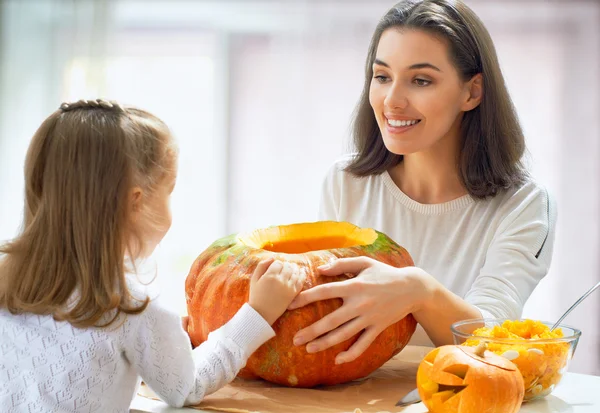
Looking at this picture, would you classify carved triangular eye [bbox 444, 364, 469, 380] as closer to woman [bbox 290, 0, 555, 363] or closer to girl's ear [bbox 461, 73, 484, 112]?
woman [bbox 290, 0, 555, 363]

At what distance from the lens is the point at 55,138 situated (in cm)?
102

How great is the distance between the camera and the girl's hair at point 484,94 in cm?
150

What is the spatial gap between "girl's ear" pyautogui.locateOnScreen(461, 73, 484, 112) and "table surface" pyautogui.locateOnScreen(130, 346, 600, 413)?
0.67 metres

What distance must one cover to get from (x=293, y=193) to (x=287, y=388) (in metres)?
2.45

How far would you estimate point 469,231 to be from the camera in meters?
1.61

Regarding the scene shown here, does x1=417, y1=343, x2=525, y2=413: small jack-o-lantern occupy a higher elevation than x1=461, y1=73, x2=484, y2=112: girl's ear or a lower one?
lower

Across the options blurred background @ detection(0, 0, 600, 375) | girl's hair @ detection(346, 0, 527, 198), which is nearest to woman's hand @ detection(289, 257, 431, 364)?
girl's hair @ detection(346, 0, 527, 198)

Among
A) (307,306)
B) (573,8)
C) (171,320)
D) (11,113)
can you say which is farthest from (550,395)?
(11,113)

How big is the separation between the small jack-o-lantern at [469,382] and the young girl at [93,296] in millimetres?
246

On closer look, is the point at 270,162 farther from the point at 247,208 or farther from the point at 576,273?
the point at 576,273

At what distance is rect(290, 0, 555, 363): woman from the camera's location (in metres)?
1.47

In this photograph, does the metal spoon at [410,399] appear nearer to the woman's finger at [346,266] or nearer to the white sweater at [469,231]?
the woman's finger at [346,266]

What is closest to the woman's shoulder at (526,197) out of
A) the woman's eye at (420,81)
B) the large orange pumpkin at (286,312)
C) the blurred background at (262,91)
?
the woman's eye at (420,81)

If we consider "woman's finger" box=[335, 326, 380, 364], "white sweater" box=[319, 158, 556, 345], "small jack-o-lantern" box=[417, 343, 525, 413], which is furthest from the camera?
"white sweater" box=[319, 158, 556, 345]
